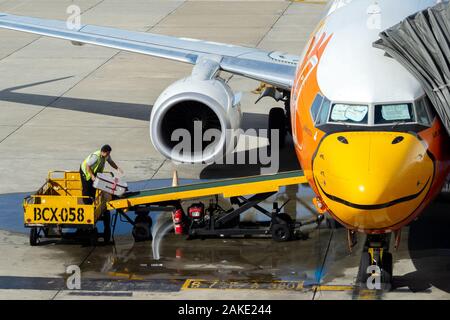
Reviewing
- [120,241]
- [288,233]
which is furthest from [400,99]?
[120,241]

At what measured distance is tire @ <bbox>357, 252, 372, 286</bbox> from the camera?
1495 centimetres

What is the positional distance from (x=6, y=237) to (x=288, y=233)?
14.8 ft

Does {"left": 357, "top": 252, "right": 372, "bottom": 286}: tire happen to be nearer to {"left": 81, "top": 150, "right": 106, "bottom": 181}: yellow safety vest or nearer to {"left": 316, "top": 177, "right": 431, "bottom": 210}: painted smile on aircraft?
{"left": 316, "top": 177, "right": 431, "bottom": 210}: painted smile on aircraft

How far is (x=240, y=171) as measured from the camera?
20.8 m

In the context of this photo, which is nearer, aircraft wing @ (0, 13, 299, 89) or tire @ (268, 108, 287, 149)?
aircraft wing @ (0, 13, 299, 89)

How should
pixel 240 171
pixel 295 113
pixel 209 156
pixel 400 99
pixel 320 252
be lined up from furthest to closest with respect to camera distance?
pixel 240 171 → pixel 209 156 → pixel 320 252 → pixel 295 113 → pixel 400 99

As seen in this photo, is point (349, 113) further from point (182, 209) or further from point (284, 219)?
point (182, 209)

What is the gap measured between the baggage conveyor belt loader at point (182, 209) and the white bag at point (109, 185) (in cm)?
14

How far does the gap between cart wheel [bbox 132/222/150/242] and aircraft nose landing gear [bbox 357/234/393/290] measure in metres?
3.88

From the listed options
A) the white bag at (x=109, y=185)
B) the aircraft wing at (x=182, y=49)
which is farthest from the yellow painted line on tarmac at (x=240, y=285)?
the aircraft wing at (x=182, y=49)

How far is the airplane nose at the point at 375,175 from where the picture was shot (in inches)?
504

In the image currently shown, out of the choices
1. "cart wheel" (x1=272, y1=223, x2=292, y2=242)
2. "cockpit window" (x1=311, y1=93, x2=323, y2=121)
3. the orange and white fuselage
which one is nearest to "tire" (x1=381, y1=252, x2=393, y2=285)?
the orange and white fuselage

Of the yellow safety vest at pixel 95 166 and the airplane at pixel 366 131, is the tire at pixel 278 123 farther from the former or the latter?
the airplane at pixel 366 131

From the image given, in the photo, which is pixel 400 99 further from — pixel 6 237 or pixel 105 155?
pixel 6 237
